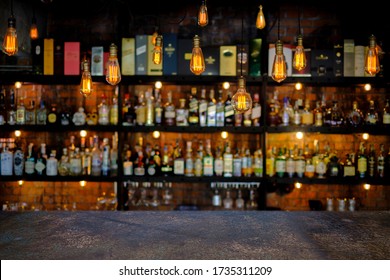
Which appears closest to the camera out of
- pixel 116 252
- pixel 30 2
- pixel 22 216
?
pixel 116 252

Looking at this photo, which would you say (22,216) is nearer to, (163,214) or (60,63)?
(163,214)

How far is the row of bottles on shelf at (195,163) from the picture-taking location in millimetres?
3328

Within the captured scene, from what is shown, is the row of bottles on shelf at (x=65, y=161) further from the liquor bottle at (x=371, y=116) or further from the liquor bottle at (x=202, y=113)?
the liquor bottle at (x=371, y=116)

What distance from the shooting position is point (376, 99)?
11.8 feet

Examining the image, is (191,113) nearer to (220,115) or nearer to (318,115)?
(220,115)

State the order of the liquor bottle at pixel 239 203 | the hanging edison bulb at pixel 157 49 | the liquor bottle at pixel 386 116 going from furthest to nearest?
1. the liquor bottle at pixel 239 203
2. the liquor bottle at pixel 386 116
3. the hanging edison bulb at pixel 157 49

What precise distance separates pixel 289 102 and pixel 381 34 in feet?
3.25

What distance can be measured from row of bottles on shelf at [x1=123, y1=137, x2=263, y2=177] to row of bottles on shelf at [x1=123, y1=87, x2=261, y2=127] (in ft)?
0.67

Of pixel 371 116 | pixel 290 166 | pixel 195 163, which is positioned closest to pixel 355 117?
pixel 371 116

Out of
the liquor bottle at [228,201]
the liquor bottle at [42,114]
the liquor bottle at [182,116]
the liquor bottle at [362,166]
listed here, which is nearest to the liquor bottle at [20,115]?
the liquor bottle at [42,114]

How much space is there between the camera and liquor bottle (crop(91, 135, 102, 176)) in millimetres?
3381

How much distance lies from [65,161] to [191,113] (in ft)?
3.76

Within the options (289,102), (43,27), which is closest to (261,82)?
(289,102)

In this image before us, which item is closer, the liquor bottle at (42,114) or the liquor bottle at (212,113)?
the liquor bottle at (212,113)
